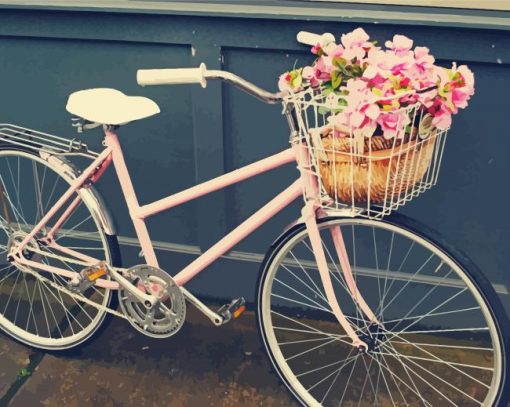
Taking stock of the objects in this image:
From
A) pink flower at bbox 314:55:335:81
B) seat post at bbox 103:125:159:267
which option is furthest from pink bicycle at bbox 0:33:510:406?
pink flower at bbox 314:55:335:81

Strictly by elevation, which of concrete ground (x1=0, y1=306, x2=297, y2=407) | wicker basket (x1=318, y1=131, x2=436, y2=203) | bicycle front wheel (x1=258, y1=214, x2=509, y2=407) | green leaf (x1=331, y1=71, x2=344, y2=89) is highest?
green leaf (x1=331, y1=71, x2=344, y2=89)

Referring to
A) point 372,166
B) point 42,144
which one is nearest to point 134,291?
point 42,144

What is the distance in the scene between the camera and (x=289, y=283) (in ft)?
11.9

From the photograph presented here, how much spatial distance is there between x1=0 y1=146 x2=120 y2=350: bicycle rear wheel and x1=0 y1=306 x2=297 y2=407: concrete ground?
0.11 meters

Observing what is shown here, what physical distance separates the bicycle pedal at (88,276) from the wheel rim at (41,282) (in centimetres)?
33

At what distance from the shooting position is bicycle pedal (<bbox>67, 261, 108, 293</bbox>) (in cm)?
304

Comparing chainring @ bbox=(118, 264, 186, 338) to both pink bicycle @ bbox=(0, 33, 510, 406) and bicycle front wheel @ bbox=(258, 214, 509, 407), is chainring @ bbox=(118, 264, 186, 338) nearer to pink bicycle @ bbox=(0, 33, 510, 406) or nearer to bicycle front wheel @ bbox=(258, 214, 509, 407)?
pink bicycle @ bbox=(0, 33, 510, 406)

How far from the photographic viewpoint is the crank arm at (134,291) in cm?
294

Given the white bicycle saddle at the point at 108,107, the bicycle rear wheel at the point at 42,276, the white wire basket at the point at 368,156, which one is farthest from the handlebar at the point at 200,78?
the bicycle rear wheel at the point at 42,276

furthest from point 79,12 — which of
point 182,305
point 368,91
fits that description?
point 368,91

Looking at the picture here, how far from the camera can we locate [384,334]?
2.86 meters

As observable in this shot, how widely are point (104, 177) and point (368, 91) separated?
2034mm

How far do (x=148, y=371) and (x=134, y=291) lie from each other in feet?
1.83

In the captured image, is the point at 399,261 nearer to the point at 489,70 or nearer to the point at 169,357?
the point at 489,70
